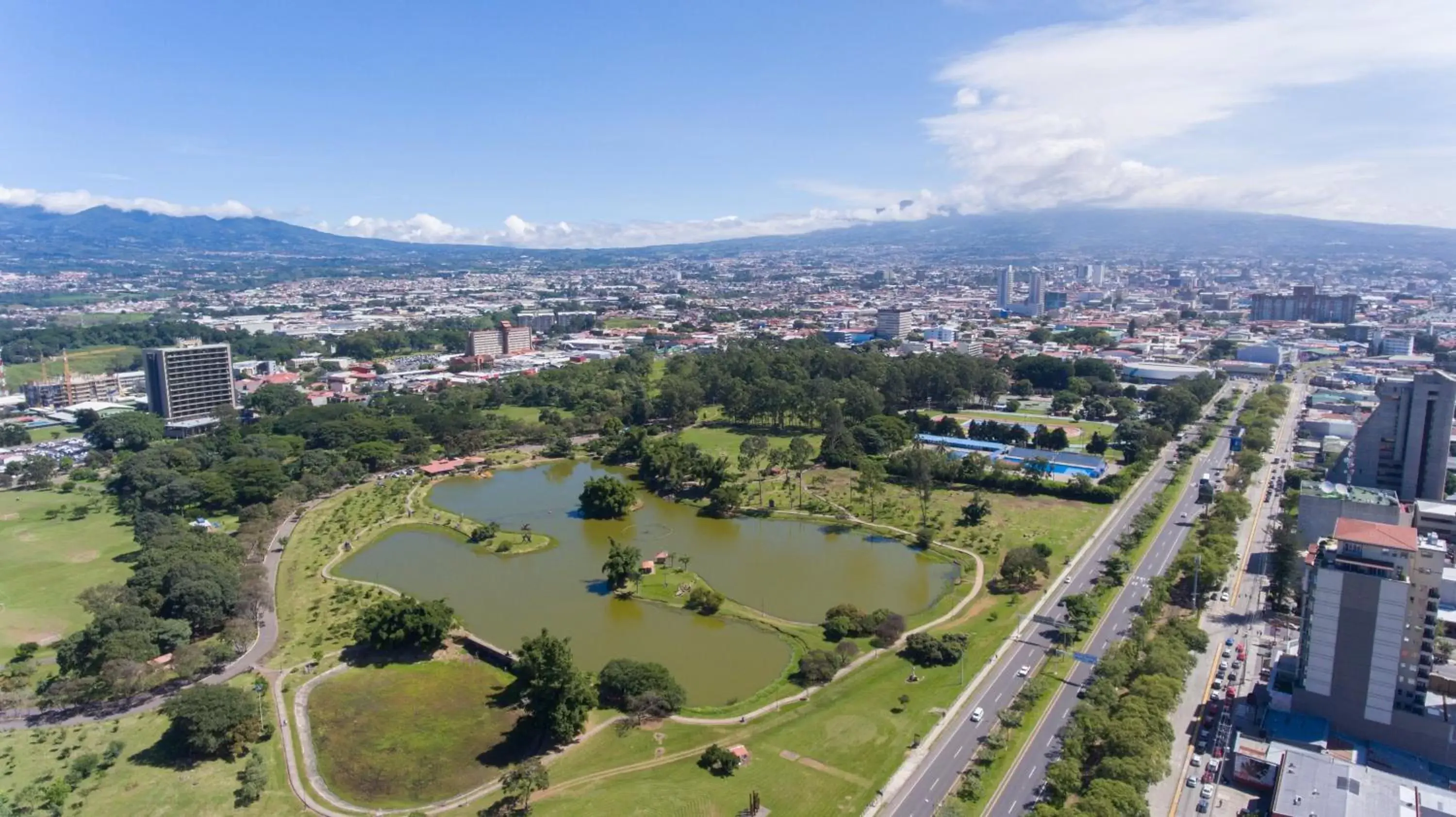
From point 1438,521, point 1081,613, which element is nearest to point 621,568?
point 1081,613

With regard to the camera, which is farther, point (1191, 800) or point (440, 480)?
point (440, 480)

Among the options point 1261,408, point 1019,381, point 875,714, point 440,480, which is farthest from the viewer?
point 1019,381

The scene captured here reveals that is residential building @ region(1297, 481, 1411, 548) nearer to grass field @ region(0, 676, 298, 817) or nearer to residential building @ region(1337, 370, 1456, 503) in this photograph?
residential building @ region(1337, 370, 1456, 503)

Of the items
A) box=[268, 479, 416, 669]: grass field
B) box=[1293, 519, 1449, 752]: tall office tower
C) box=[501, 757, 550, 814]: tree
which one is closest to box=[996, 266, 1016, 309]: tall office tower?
box=[268, 479, 416, 669]: grass field

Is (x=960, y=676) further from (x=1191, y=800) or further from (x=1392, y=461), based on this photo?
(x=1392, y=461)

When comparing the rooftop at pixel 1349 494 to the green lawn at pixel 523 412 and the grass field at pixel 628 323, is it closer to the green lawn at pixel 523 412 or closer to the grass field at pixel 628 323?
the green lawn at pixel 523 412

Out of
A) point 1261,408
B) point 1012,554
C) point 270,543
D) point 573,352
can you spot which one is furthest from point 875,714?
point 573,352

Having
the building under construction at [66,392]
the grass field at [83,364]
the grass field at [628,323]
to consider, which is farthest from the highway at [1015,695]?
the grass field at [628,323]

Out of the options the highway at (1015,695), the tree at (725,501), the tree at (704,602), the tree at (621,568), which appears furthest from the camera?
the tree at (725,501)
